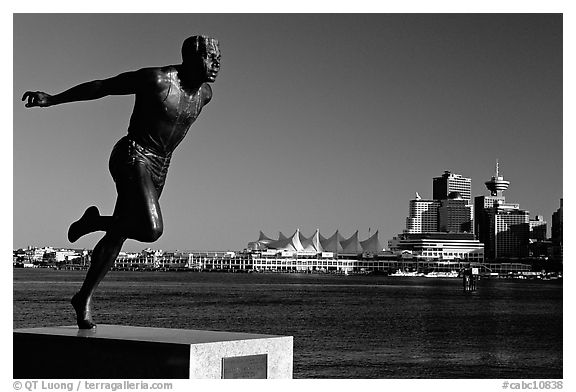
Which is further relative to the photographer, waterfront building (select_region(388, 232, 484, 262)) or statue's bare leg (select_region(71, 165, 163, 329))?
waterfront building (select_region(388, 232, 484, 262))

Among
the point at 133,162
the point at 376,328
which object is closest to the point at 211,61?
the point at 133,162

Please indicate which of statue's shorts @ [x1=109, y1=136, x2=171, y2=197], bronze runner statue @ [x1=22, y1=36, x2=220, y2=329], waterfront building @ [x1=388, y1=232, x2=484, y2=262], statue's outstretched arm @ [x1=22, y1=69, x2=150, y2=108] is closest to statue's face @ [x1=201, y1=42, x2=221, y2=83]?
bronze runner statue @ [x1=22, y1=36, x2=220, y2=329]

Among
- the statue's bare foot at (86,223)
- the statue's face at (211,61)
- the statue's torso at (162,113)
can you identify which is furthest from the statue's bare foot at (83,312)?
the statue's face at (211,61)

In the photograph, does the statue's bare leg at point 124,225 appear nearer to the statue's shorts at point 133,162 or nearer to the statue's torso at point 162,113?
the statue's shorts at point 133,162

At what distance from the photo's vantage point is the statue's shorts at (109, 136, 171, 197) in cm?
703

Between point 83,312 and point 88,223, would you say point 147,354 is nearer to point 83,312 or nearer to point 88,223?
point 83,312

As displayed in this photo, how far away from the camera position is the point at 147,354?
6508mm

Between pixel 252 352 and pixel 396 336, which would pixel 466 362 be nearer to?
pixel 396 336

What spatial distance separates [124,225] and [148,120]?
75 cm

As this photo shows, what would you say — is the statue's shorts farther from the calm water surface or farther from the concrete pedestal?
the calm water surface

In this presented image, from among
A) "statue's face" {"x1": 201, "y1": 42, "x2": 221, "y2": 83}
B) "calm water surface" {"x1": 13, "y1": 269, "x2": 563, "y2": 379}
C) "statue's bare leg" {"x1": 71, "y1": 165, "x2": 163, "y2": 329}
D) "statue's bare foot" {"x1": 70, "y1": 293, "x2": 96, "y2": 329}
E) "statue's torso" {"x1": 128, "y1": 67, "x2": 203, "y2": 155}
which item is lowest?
"calm water surface" {"x1": 13, "y1": 269, "x2": 563, "y2": 379}

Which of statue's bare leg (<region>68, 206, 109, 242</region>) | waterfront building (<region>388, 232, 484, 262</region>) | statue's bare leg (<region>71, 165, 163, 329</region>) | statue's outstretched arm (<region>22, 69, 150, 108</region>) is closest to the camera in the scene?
statue's bare leg (<region>71, 165, 163, 329</region>)

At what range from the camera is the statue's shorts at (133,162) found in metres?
7.03

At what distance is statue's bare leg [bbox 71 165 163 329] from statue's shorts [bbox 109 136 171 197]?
2 cm
